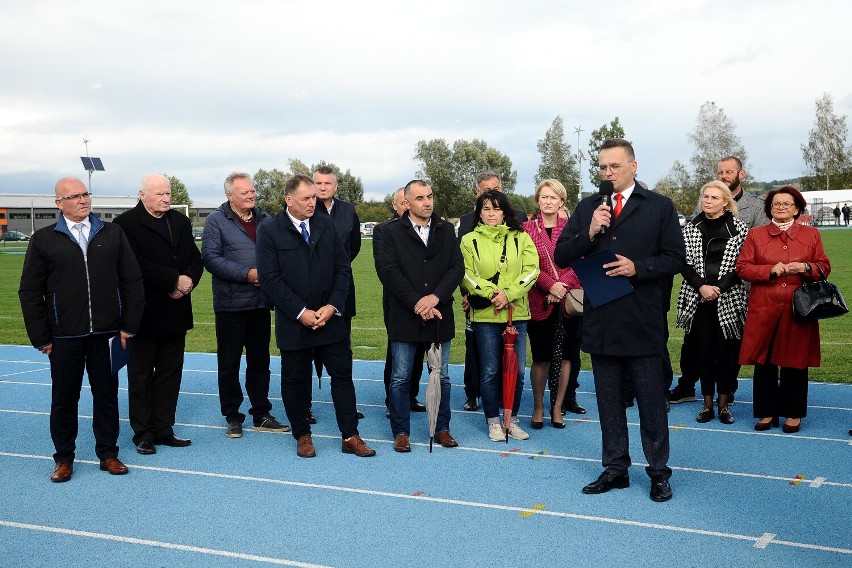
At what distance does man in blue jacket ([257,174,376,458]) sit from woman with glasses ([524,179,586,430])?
5.30 ft

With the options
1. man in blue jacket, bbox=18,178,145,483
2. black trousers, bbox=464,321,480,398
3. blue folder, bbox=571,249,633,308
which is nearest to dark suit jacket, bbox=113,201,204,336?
man in blue jacket, bbox=18,178,145,483

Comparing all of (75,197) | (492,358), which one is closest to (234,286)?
(75,197)

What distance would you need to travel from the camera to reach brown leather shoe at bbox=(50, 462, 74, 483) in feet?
19.2

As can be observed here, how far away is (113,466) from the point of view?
603 cm

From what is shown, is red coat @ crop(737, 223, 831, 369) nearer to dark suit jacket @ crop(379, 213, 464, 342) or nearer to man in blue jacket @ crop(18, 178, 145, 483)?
dark suit jacket @ crop(379, 213, 464, 342)

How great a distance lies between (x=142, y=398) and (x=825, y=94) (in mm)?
87566

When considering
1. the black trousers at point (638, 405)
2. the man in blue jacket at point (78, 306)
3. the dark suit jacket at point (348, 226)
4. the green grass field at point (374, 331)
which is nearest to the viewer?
the black trousers at point (638, 405)

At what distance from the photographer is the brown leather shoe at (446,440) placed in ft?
21.5

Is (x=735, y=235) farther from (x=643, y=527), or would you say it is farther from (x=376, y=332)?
(x=376, y=332)

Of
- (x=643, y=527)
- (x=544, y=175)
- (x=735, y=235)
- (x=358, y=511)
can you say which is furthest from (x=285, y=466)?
(x=544, y=175)

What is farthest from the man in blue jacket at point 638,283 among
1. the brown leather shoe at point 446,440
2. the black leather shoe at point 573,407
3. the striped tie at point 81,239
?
the striped tie at point 81,239

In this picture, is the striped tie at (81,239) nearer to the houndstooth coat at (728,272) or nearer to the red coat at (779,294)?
the houndstooth coat at (728,272)

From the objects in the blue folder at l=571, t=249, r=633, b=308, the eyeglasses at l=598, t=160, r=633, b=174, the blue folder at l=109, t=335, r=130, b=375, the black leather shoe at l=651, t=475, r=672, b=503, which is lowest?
the black leather shoe at l=651, t=475, r=672, b=503

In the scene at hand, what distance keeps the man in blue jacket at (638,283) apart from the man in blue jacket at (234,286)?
298 centimetres
